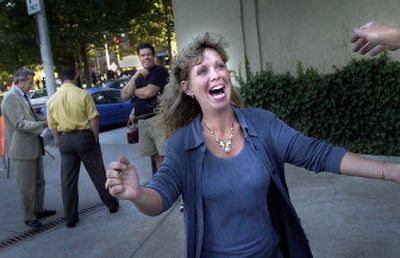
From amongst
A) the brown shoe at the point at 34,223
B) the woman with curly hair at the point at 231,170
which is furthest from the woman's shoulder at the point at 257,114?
the brown shoe at the point at 34,223

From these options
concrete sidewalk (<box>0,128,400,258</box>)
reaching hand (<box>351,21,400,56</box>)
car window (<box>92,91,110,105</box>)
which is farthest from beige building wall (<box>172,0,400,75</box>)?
car window (<box>92,91,110,105</box>)

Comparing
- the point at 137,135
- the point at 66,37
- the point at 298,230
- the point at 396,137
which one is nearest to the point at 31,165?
the point at 137,135

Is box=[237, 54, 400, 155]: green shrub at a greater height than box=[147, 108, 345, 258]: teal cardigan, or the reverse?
box=[147, 108, 345, 258]: teal cardigan

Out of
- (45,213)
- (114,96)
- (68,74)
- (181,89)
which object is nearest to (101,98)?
(114,96)

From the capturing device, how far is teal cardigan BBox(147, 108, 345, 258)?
219 centimetres

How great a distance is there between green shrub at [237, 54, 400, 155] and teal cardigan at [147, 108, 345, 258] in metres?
5.37

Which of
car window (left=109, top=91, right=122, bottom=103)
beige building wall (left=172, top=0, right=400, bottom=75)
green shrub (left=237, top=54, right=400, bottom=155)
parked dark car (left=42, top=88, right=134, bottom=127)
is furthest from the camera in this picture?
car window (left=109, top=91, right=122, bottom=103)

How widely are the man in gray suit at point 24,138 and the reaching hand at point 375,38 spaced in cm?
440

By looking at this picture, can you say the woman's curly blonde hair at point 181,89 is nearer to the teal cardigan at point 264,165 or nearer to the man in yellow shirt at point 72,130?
the teal cardigan at point 264,165

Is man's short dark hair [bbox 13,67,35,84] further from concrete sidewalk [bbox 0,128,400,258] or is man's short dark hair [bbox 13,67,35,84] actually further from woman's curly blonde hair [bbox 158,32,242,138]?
woman's curly blonde hair [bbox 158,32,242,138]

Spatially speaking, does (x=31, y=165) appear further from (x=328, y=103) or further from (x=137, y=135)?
(x=328, y=103)

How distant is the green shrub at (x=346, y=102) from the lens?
23.9ft

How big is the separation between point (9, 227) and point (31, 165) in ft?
2.69

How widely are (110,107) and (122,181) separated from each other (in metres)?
13.8
